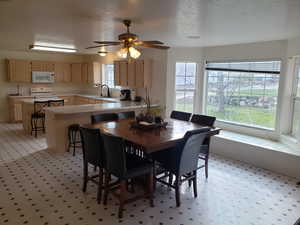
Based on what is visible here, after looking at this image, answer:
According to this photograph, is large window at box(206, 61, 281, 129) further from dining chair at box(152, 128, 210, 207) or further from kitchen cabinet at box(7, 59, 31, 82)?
kitchen cabinet at box(7, 59, 31, 82)

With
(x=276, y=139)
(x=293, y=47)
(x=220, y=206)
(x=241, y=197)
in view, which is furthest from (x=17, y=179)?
(x=293, y=47)

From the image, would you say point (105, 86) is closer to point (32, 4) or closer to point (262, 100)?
point (262, 100)

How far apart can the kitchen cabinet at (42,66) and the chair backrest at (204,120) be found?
5708mm

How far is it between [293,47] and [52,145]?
4794 mm

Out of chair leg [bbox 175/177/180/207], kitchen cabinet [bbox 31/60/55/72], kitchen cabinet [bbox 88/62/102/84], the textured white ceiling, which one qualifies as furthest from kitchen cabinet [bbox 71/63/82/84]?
chair leg [bbox 175/177/180/207]

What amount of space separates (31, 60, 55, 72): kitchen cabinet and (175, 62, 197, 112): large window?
4.52 m

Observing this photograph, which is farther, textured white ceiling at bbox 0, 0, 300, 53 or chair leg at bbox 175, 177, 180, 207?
chair leg at bbox 175, 177, 180, 207

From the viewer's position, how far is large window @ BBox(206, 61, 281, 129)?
457 cm

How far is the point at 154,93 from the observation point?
5.75 metres

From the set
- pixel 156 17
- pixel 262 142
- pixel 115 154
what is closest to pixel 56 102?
pixel 115 154

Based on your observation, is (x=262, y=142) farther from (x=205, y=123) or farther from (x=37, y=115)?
(x=37, y=115)

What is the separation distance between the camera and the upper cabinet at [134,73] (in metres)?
5.49

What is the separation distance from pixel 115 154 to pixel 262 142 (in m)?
3.06

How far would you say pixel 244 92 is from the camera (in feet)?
16.3
